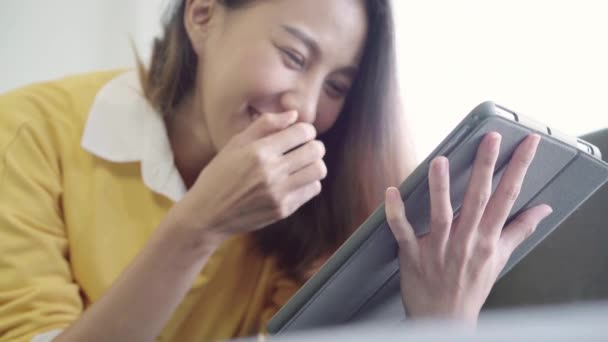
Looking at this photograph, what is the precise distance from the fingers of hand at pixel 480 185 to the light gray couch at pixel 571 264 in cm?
21

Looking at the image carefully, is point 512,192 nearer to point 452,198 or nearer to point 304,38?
point 452,198

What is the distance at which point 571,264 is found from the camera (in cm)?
62

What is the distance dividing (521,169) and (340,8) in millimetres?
326

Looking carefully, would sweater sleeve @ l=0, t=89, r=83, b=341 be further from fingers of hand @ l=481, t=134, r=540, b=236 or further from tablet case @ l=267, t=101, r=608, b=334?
fingers of hand @ l=481, t=134, r=540, b=236

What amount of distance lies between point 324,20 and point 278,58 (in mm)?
71

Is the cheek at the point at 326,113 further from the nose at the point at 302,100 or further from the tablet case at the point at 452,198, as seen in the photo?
the tablet case at the point at 452,198

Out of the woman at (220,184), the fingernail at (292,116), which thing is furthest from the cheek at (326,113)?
the fingernail at (292,116)

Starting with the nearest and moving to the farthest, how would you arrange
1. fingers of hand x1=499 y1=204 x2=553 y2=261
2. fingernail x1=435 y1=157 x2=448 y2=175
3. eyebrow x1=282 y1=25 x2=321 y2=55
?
1. fingernail x1=435 y1=157 x2=448 y2=175
2. fingers of hand x1=499 y1=204 x2=553 y2=261
3. eyebrow x1=282 y1=25 x2=321 y2=55

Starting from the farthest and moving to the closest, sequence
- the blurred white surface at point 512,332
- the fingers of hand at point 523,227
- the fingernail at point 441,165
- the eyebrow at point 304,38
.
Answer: the eyebrow at point 304,38 → the fingers of hand at point 523,227 → the fingernail at point 441,165 → the blurred white surface at point 512,332

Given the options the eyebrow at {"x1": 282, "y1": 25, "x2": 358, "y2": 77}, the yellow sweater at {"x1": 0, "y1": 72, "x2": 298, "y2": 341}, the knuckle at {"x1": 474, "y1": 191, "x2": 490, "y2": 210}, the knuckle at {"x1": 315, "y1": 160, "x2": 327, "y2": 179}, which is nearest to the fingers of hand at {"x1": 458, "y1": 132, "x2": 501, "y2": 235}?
the knuckle at {"x1": 474, "y1": 191, "x2": 490, "y2": 210}

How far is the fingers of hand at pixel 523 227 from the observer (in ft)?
1.69

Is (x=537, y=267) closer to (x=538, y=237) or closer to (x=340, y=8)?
(x=538, y=237)

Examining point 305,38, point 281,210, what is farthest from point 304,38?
point 281,210

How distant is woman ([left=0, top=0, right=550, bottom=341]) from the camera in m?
0.51
